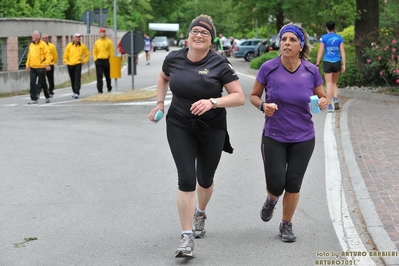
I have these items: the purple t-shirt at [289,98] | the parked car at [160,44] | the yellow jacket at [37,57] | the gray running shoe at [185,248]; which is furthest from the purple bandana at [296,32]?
the parked car at [160,44]

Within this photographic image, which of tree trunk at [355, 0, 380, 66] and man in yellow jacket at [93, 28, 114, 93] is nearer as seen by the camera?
man in yellow jacket at [93, 28, 114, 93]

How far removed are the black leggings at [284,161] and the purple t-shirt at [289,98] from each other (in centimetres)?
6

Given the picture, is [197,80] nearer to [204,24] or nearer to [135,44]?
[204,24]

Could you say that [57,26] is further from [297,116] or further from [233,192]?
[297,116]

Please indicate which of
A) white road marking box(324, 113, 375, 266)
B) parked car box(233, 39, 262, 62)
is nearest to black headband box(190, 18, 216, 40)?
white road marking box(324, 113, 375, 266)

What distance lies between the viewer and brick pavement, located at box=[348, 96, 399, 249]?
752cm

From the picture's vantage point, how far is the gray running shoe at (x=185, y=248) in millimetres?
5859

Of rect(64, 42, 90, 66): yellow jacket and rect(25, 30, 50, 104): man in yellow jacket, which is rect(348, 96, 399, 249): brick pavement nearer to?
rect(25, 30, 50, 104): man in yellow jacket

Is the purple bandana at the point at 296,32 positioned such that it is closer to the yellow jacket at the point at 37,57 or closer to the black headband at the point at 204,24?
the black headband at the point at 204,24

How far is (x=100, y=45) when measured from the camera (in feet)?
67.7

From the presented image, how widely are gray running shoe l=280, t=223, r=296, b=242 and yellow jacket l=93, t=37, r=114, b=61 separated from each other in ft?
48.0

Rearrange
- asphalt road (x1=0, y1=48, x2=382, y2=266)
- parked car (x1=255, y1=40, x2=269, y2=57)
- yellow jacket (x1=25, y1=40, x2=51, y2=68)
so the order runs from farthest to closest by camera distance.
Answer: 1. parked car (x1=255, y1=40, x2=269, y2=57)
2. yellow jacket (x1=25, y1=40, x2=51, y2=68)
3. asphalt road (x1=0, y1=48, x2=382, y2=266)

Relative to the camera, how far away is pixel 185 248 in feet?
19.3

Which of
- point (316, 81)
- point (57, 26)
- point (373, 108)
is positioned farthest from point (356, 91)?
point (57, 26)
